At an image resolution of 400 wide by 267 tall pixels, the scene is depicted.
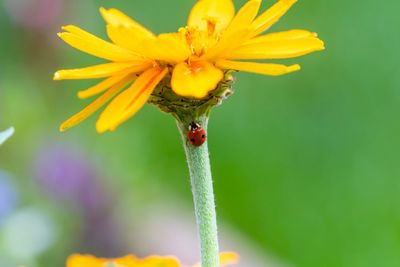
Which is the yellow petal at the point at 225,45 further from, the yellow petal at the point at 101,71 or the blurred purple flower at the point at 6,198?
the blurred purple flower at the point at 6,198

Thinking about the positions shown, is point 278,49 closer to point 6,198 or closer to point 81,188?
point 6,198

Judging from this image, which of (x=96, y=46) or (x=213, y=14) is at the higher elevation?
(x=213, y=14)

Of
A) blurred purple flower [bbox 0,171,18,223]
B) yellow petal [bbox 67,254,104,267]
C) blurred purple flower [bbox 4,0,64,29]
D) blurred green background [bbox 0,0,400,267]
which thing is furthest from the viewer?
blurred purple flower [bbox 4,0,64,29]

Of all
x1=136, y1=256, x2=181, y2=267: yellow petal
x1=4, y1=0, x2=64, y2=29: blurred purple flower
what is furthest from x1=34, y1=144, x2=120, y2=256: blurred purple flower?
x1=136, y1=256, x2=181, y2=267: yellow petal

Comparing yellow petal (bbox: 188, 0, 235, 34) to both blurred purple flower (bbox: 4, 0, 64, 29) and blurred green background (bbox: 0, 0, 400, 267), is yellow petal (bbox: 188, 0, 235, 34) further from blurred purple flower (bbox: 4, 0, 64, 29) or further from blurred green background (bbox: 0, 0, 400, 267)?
blurred purple flower (bbox: 4, 0, 64, 29)

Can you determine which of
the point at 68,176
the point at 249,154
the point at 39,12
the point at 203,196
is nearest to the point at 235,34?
the point at 203,196

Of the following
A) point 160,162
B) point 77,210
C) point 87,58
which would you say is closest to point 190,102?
point 77,210

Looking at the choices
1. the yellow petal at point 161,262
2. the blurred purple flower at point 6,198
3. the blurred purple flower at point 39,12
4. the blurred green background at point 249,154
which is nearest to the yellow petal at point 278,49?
the yellow petal at point 161,262
